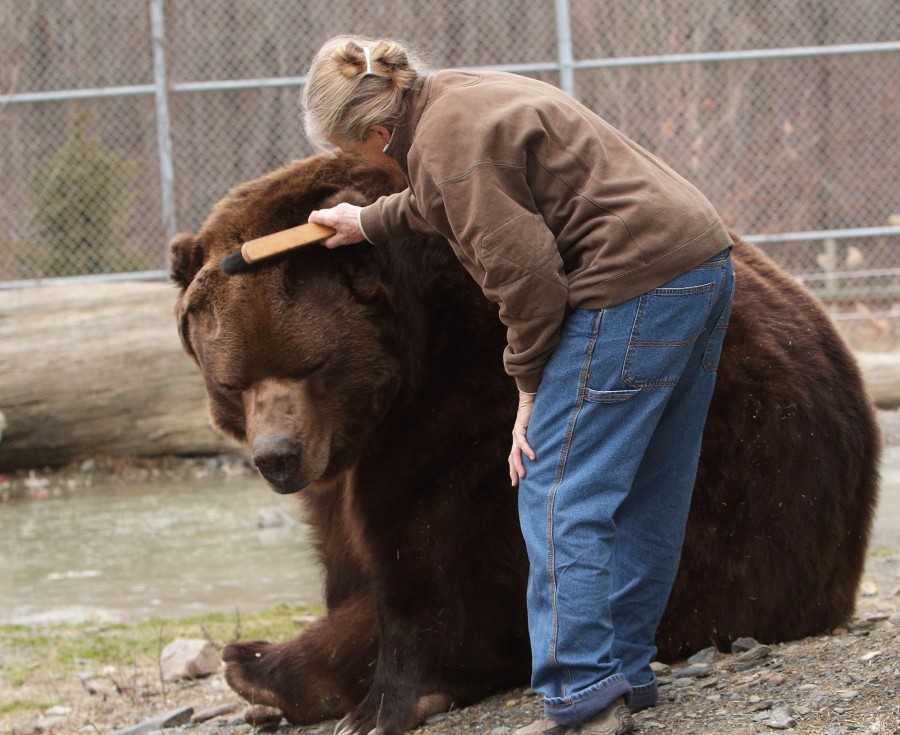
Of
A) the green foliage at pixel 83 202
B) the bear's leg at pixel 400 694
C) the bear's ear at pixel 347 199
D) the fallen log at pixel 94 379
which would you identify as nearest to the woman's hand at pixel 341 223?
the bear's ear at pixel 347 199

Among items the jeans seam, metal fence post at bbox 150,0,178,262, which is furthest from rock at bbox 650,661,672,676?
metal fence post at bbox 150,0,178,262

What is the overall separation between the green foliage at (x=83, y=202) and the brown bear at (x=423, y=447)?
297 inches

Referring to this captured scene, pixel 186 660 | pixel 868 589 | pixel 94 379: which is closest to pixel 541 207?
pixel 186 660

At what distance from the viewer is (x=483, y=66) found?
11.9 m

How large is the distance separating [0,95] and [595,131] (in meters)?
9.56

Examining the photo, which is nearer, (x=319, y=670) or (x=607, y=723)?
(x=607, y=723)

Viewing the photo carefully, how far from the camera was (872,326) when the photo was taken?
11258mm

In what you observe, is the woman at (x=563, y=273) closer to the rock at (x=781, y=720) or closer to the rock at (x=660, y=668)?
the rock at (x=781, y=720)

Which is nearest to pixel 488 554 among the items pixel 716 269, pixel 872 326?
pixel 716 269

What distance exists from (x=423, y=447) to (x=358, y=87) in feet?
4.26

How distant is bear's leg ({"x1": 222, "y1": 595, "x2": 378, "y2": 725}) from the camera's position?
4.18 metres

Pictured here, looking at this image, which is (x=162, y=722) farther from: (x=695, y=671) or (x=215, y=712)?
(x=695, y=671)

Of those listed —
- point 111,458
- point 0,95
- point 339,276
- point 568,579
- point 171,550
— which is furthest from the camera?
point 0,95

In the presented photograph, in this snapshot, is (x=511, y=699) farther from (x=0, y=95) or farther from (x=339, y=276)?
(x=0, y=95)
